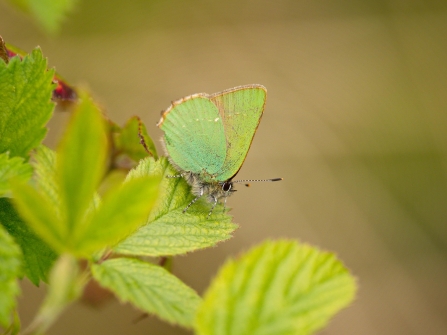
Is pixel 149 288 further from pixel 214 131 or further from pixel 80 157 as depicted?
pixel 214 131

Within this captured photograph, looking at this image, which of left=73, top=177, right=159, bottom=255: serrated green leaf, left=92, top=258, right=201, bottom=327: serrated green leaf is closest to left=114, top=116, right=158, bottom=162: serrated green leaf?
left=92, top=258, right=201, bottom=327: serrated green leaf

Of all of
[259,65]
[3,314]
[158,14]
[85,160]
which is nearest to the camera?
[85,160]

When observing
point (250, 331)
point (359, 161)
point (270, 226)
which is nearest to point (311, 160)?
point (359, 161)

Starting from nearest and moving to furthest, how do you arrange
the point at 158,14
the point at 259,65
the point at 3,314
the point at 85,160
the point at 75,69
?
the point at 85,160, the point at 3,314, the point at 75,69, the point at 158,14, the point at 259,65

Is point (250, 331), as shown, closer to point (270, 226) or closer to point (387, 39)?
point (270, 226)

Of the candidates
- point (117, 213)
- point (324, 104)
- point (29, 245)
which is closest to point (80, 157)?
point (117, 213)

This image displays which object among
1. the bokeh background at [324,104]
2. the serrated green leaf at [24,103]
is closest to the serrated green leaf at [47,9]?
the serrated green leaf at [24,103]

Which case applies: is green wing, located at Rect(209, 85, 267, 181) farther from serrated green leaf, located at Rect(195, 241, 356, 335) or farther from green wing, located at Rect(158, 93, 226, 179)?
serrated green leaf, located at Rect(195, 241, 356, 335)
